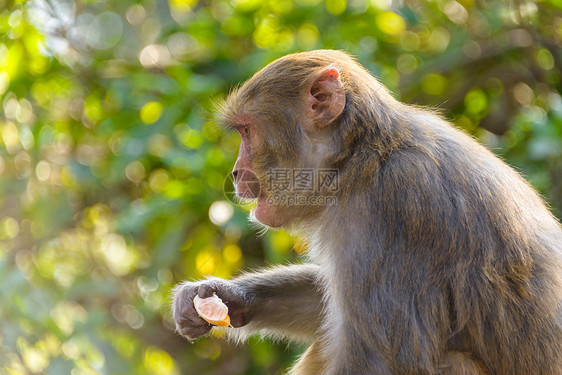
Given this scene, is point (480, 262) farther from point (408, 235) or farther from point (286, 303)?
point (286, 303)

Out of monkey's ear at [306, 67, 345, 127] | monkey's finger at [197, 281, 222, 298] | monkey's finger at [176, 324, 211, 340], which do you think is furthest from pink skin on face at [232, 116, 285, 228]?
monkey's finger at [176, 324, 211, 340]

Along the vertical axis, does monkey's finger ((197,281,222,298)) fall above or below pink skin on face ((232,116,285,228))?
below

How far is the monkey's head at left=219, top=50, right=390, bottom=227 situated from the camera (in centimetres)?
326

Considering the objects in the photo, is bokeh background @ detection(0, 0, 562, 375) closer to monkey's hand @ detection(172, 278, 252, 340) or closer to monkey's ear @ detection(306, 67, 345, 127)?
monkey's hand @ detection(172, 278, 252, 340)

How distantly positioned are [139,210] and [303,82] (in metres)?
2.47

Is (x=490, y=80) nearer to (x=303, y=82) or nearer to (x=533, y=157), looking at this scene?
(x=533, y=157)

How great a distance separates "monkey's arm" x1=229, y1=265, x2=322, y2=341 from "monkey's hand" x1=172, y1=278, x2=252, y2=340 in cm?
7

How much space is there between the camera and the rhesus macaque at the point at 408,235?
291 cm

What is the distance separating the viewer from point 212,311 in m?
3.51

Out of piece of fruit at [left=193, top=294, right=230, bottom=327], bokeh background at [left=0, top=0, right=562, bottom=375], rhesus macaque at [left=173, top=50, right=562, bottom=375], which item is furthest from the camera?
bokeh background at [left=0, top=0, right=562, bottom=375]

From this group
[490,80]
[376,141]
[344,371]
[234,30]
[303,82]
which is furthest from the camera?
[490,80]

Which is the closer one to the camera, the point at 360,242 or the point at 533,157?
the point at 360,242

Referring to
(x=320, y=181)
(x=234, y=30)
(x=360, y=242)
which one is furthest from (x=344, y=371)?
(x=234, y=30)

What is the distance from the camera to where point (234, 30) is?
6242mm
